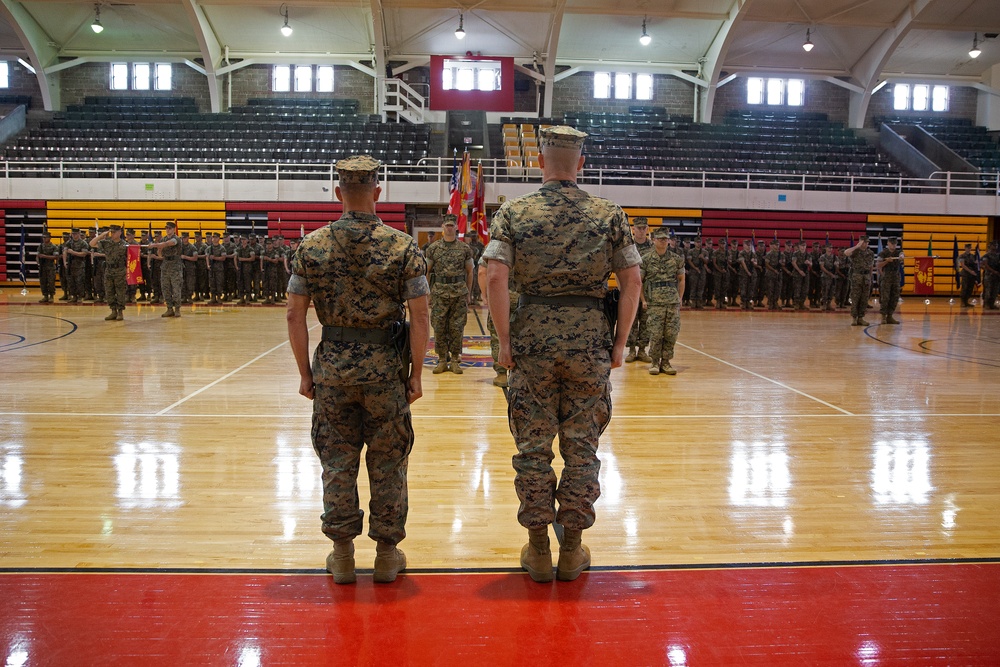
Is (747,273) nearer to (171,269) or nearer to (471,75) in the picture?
(471,75)

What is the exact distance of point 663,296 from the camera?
8.34m

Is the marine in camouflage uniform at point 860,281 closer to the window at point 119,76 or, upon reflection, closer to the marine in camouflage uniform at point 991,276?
the marine in camouflage uniform at point 991,276

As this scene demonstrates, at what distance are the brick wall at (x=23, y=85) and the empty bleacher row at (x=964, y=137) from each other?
1086 inches

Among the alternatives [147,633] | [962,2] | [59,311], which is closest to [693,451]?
[147,633]

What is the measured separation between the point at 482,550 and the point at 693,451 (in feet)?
7.33

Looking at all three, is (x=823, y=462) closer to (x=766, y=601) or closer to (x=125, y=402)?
(x=766, y=601)

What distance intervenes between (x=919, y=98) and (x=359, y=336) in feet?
96.1

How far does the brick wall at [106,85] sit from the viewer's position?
24.8 m

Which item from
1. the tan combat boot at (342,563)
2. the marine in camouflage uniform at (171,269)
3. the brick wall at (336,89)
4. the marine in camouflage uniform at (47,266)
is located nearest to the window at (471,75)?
the brick wall at (336,89)

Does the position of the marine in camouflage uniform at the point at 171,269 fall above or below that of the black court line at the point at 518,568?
above

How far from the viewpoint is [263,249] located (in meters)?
17.4

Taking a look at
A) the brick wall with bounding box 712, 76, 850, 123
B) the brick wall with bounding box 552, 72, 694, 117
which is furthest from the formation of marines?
the brick wall with bounding box 712, 76, 850, 123

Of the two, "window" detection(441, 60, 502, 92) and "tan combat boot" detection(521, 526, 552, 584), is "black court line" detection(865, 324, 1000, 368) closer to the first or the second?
"tan combat boot" detection(521, 526, 552, 584)

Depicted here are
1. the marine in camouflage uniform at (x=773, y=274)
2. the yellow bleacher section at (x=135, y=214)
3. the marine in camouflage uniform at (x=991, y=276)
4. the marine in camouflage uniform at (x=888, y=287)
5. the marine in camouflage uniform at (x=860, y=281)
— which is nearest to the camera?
the marine in camouflage uniform at (x=860, y=281)
